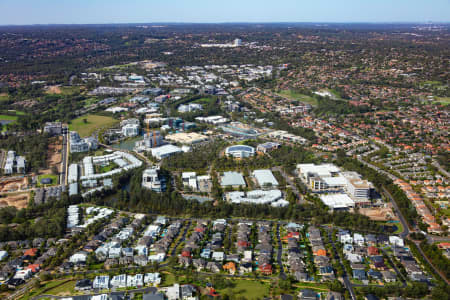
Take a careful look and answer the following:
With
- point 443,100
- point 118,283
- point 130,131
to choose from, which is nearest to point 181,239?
point 118,283

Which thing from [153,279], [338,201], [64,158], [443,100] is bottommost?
[153,279]

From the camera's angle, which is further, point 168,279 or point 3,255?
point 3,255

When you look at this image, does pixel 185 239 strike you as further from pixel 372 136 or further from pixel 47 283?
pixel 372 136

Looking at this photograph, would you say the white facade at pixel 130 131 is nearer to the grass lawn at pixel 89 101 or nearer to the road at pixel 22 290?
the grass lawn at pixel 89 101

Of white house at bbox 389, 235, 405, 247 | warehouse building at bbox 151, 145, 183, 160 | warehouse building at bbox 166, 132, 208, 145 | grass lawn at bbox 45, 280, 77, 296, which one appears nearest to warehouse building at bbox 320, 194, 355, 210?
white house at bbox 389, 235, 405, 247

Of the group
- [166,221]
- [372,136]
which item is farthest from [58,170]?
[372,136]

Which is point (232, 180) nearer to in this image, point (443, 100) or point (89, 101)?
point (89, 101)

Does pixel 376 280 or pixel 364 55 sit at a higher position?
pixel 364 55
